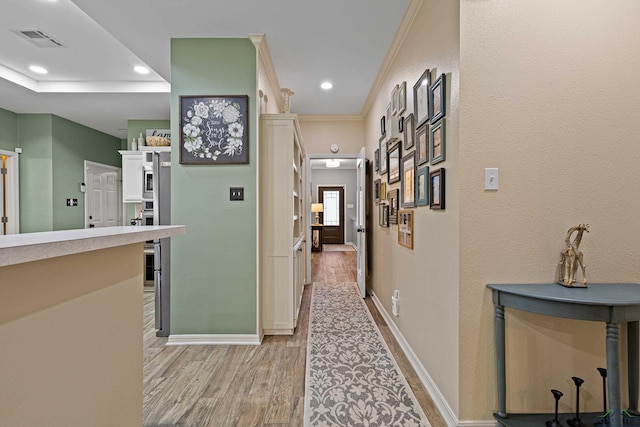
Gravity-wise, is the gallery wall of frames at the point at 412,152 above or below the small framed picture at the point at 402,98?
below

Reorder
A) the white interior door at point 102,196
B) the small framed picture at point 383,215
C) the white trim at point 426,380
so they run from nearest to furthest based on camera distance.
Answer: the white trim at point 426,380, the small framed picture at point 383,215, the white interior door at point 102,196

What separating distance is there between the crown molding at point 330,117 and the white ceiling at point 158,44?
1.25 ft

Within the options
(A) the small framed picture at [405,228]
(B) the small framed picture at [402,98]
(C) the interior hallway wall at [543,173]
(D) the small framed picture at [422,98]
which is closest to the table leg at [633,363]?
(C) the interior hallway wall at [543,173]

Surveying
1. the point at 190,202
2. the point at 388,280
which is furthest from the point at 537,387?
the point at 190,202

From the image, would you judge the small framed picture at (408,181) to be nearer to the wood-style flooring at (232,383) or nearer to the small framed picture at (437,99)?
the small framed picture at (437,99)

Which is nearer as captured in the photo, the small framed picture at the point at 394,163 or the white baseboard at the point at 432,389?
the white baseboard at the point at 432,389

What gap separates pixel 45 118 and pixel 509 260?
20.9 ft

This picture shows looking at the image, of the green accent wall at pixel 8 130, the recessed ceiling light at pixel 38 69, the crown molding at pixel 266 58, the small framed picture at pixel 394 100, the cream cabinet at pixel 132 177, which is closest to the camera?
the crown molding at pixel 266 58

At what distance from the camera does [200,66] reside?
2854 millimetres

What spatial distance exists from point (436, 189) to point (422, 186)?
0.87 ft

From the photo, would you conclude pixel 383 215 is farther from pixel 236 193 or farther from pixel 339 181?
pixel 339 181

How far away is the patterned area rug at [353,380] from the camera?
186cm

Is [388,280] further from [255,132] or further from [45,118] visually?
[45,118]

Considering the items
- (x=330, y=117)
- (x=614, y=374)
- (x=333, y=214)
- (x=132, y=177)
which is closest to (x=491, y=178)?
(x=614, y=374)
